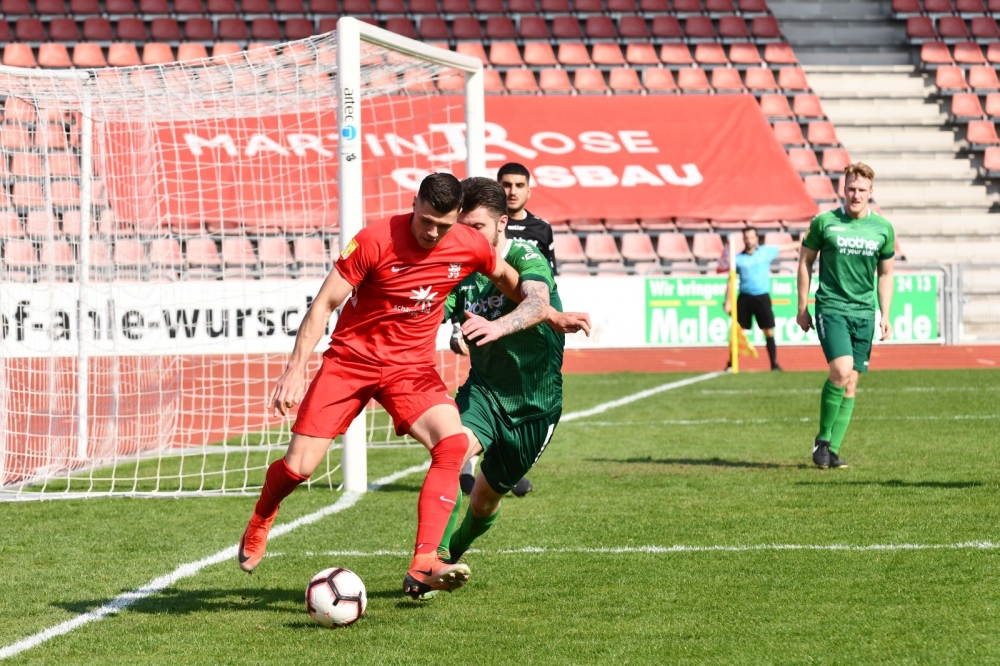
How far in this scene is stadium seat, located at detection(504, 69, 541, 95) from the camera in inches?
981

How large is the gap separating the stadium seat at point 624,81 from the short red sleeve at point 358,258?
20956 millimetres

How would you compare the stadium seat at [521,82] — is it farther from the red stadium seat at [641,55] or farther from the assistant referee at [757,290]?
the assistant referee at [757,290]

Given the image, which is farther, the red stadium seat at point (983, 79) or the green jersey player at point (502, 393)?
the red stadium seat at point (983, 79)

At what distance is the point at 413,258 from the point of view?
509cm

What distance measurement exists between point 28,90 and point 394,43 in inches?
112

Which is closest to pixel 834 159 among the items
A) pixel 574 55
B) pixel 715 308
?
pixel 574 55

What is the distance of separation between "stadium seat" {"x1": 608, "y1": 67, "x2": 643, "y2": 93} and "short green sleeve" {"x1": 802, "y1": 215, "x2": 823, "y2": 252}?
16.6m

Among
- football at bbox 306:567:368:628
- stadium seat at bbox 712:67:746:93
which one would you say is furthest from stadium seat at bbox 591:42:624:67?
football at bbox 306:567:368:628

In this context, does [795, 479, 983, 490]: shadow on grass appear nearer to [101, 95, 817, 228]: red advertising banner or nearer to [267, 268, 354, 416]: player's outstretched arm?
[267, 268, 354, 416]: player's outstretched arm

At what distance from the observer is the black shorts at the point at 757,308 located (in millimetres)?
17750

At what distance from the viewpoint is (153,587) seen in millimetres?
5613

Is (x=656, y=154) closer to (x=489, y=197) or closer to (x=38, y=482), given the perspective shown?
(x=38, y=482)

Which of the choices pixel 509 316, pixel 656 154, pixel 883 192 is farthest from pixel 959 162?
pixel 509 316

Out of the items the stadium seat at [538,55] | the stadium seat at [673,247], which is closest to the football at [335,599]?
the stadium seat at [673,247]
